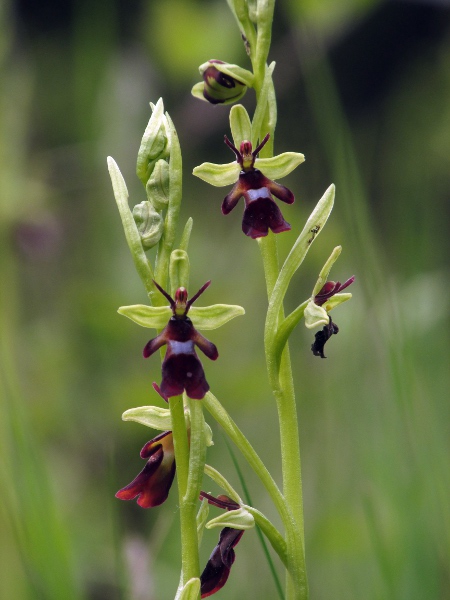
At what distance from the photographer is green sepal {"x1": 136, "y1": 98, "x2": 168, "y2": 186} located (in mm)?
1451

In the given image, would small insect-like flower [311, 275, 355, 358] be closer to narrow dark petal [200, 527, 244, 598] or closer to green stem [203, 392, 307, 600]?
green stem [203, 392, 307, 600]

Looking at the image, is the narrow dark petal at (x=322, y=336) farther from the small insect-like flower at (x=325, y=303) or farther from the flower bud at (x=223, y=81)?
the flower bud at (x=223, y=81)

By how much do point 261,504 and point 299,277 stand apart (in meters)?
1.25

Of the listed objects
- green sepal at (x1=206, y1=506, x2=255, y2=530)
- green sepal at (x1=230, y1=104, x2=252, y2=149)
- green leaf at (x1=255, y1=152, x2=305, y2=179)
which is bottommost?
green sepal at (x1=206, y1=506, x2=255, y2=530)

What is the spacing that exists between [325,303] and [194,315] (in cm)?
25

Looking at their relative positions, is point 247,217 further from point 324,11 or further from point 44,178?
point 44,178

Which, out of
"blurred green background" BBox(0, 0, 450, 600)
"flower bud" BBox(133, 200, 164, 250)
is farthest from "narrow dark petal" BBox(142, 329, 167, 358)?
"blurred green background" BBox(0, 0, 450, 600)

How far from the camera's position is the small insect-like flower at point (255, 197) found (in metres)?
1.45

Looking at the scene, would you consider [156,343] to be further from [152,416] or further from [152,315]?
[152,416]

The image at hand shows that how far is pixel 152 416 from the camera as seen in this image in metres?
1.47

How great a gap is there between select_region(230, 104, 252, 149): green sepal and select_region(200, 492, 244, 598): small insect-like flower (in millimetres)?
627

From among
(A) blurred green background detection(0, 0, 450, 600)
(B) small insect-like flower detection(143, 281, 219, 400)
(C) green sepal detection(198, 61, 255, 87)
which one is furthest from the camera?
(A) blurred green background detection(0, 0, 450, 600)

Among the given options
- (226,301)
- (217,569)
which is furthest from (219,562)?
(226,301)

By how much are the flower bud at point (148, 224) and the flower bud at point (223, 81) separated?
0.29m
